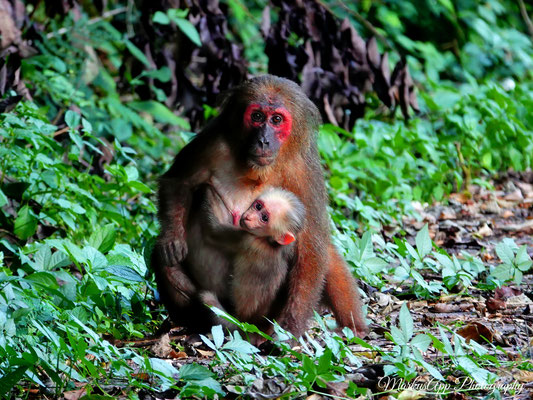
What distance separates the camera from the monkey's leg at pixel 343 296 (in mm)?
4910

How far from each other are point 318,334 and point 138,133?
6343 mm

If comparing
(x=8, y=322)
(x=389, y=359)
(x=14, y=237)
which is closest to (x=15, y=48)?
(x=14, y=237)

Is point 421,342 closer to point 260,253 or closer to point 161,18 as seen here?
point 260,253

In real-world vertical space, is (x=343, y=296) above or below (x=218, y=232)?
below

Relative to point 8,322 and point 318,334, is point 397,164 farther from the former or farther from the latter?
point 8,322

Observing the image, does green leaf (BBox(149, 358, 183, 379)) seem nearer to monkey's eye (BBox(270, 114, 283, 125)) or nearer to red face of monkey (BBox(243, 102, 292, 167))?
red face of monkey (BBox(243, 102, 292, 167))

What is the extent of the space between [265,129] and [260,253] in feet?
2.46

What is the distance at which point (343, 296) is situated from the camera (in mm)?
5012

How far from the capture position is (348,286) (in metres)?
5.05

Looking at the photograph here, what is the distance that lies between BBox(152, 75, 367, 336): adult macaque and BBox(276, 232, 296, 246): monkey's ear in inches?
4.7

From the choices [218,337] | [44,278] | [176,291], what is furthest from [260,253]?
[44,278]

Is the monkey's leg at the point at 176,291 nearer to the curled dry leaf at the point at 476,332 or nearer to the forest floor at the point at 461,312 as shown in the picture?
the forest floor at the point at 461,312

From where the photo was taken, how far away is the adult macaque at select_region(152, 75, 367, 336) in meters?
4.73

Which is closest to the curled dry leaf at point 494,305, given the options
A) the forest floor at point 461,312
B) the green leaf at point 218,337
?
the forest floor at point 461,312
